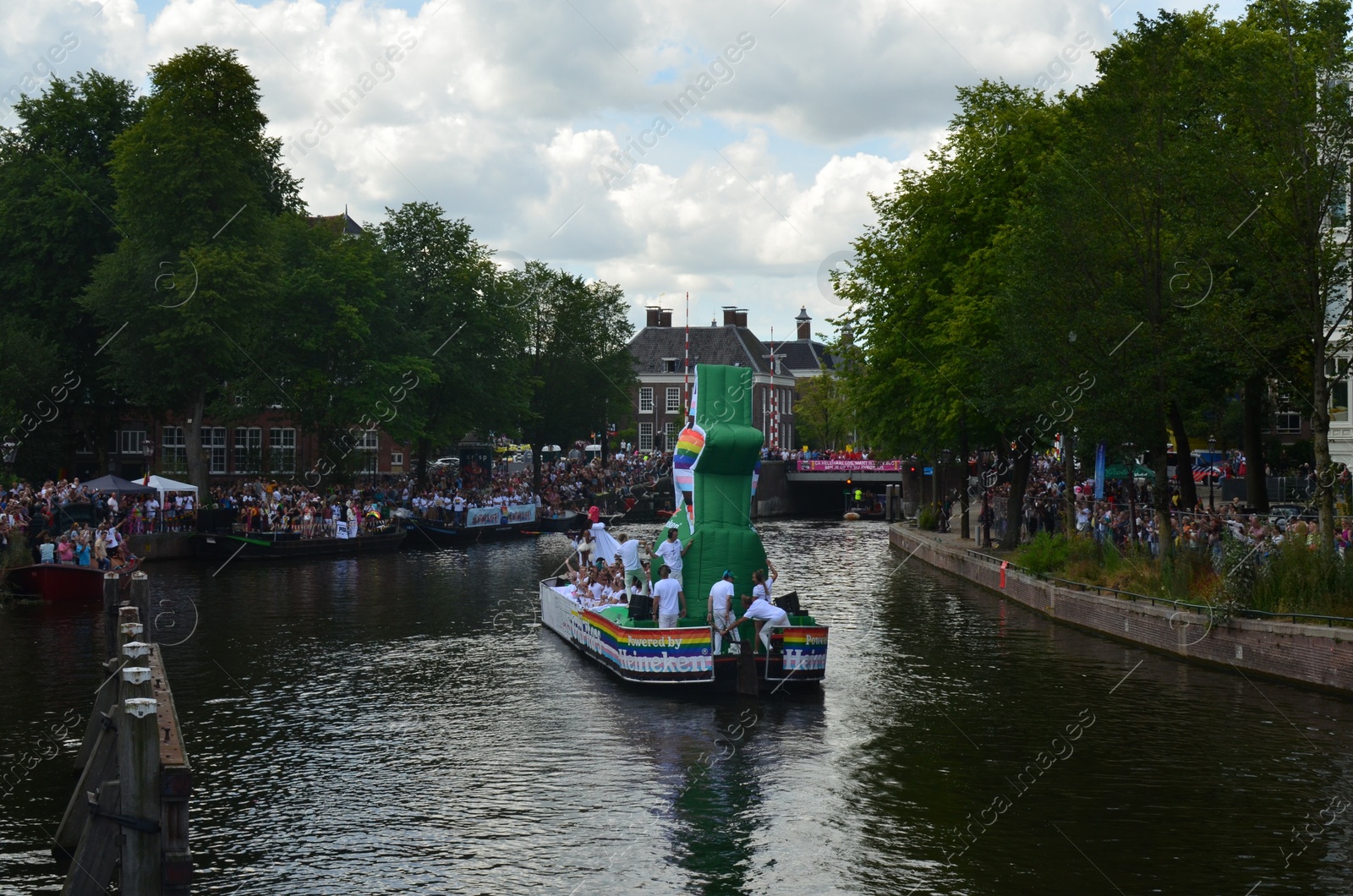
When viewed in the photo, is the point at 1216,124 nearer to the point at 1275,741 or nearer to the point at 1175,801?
the point at 1275,741

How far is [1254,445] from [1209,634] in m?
17.7

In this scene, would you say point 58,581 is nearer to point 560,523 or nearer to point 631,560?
point 631,560

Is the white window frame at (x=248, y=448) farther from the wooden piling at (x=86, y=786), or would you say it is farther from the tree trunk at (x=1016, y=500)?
the wooden piling at (x=86, y=786)

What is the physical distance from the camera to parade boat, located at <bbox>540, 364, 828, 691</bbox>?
76.9ft

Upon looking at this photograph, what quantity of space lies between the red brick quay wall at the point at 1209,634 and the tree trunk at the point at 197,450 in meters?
33.4

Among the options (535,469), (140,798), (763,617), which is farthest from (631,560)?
(535,469)

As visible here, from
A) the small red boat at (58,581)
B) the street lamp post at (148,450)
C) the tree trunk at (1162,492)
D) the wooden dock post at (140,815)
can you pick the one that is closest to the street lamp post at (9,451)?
the street lamp post at (148,450)

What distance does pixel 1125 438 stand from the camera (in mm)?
32438

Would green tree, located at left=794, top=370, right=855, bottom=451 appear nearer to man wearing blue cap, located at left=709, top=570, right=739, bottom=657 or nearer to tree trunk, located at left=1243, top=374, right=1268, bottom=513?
tree trunk, located at left=1243, top=374, right=1268, bottom=513

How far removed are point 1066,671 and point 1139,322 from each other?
10.0m

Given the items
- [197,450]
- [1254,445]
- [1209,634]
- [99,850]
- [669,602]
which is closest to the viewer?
[99,850]

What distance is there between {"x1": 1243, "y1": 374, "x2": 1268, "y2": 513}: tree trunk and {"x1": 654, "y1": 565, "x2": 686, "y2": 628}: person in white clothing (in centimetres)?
2244

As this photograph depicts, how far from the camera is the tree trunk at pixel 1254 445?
1580 inches

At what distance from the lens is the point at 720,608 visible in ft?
76.0
